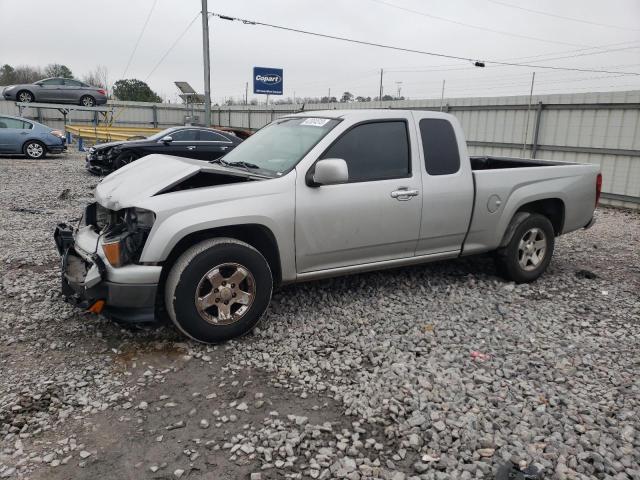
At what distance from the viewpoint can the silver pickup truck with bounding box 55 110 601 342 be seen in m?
3.76

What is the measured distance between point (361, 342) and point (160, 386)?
5.15 feet

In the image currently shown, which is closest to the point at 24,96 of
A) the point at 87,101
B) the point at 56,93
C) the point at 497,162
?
→ the point at 56,93

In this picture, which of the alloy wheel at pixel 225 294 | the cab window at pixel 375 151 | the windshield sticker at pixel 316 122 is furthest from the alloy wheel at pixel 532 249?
the alloy wheel at pixel 225 294

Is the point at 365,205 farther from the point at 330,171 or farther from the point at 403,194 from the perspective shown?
the point at 330,171

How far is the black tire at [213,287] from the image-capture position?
377 cm

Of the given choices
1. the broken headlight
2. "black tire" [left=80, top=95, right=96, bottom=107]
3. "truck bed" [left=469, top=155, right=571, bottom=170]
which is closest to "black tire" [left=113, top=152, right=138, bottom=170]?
"truck bed" [left=469, top=155, right=571, bottom=170]

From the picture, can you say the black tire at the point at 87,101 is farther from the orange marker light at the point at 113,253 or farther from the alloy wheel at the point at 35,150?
the orange marker light at the point at 113,253

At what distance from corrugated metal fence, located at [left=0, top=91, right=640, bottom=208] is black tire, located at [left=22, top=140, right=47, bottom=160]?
40.5ft

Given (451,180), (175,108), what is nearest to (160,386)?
(451,180)

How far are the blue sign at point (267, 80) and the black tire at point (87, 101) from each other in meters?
7.96

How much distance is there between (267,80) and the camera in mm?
24297

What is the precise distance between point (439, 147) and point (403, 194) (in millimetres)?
740

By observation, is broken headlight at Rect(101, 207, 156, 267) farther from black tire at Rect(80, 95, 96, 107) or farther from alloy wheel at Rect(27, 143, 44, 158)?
black tire at Rect(80, 95, 96, 107)

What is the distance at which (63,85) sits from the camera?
24.0 meters
